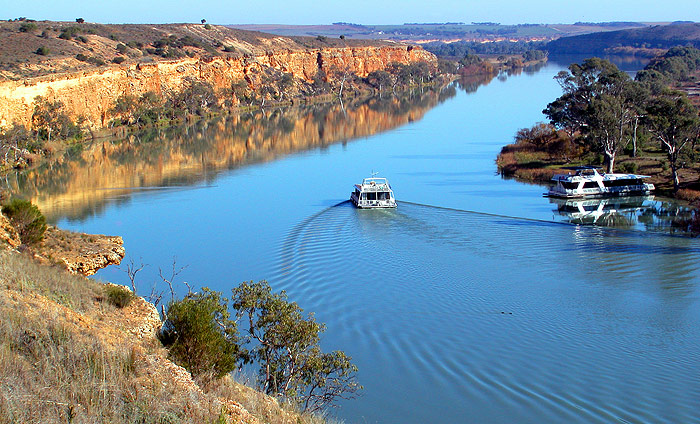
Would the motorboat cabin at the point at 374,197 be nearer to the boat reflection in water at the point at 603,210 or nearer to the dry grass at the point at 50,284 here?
the boat reflection in water at the point at 603,210

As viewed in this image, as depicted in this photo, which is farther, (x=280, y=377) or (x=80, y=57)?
(x=80, y=57)

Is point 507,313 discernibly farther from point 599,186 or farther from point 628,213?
point 599,186

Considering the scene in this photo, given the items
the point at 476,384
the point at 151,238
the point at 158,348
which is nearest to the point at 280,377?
the point at 158,348

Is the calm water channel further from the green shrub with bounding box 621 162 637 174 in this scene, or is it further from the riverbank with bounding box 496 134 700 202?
the green shrub with bounding box 621 162 637 174

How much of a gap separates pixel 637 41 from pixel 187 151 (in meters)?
154

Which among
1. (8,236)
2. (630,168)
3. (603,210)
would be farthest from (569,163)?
(8,236)

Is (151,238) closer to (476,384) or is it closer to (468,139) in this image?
(476,384)

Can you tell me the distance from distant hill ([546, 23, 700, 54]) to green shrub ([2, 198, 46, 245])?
544 ft

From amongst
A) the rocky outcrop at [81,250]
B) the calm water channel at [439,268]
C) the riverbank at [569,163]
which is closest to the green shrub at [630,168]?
the riverbank at [569,163]

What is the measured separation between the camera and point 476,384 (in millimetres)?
15039

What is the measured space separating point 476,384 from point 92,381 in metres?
8.85

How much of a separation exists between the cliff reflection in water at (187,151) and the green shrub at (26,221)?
10794 millimetres

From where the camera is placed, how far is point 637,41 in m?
181

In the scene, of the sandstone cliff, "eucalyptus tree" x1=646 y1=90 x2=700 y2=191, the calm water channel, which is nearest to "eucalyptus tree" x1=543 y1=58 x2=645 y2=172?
"eucalyptus tree" x1=646 y1=90 x2=700 y2=191
